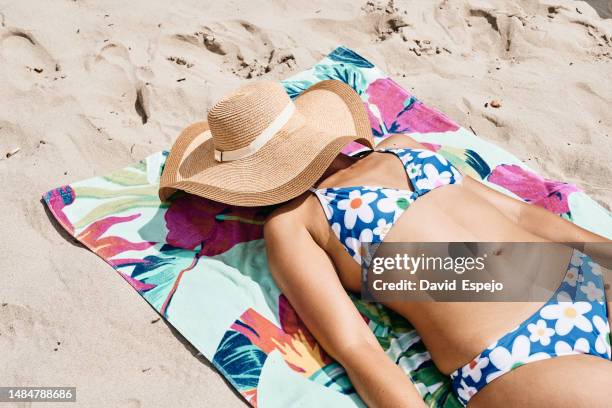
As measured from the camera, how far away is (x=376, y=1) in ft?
14.7

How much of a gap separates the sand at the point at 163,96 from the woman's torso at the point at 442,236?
732mm

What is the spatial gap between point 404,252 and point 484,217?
0.35m

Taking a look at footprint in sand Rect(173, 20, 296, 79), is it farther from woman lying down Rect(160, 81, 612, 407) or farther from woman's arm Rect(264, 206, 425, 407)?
woman's arm Rect(264, 206, 425, 407)

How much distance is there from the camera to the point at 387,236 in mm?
2213

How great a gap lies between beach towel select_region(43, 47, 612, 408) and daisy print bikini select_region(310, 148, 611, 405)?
1.12ft

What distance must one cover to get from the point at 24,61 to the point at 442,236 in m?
Answer: 2.88

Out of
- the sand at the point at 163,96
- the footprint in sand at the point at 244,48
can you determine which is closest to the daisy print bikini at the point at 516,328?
the sand at the point at 163,96

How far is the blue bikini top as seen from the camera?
2.23m

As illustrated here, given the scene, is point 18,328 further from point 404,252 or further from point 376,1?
point 376,1

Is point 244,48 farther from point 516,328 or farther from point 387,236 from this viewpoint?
point 516,328

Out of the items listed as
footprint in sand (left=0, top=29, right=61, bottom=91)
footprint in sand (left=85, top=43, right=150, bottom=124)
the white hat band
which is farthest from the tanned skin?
footprint in sand (left=0, top=29, right=61, bottom=91)

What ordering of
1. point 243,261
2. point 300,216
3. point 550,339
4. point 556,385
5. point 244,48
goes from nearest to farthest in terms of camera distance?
point 556,385, point 550,339, point 300,216, point 243,261, point 244,48

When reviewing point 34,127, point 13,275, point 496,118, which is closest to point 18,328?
point 13,275

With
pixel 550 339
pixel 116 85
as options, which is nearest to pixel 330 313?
pixel 550 339
